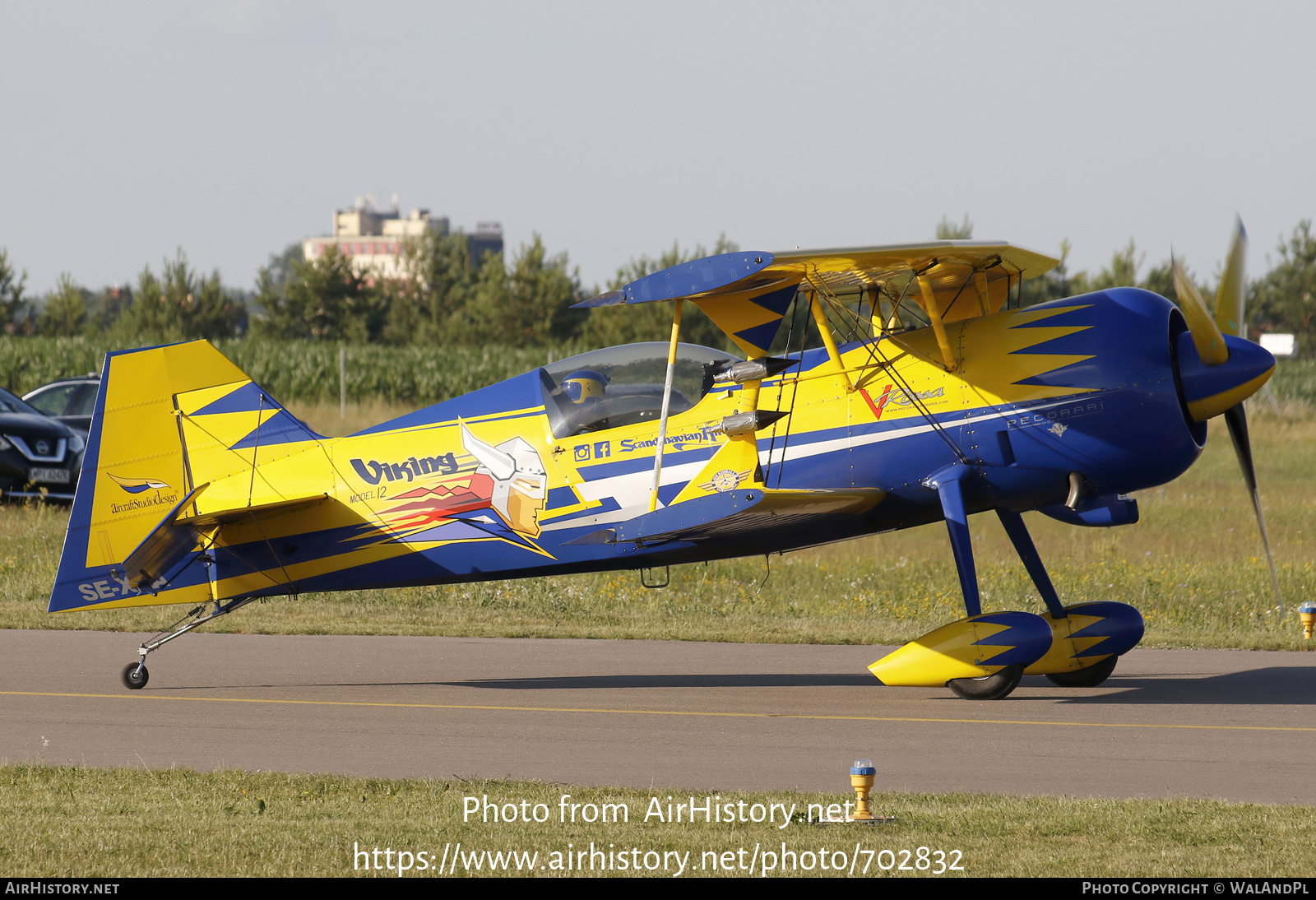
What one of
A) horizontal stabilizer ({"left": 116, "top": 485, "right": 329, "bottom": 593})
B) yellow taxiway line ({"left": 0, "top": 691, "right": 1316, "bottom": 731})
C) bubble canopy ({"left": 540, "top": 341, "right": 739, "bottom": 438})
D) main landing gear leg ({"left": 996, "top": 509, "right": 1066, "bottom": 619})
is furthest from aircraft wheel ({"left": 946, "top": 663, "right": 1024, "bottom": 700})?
horizontal stabilizer ({"left": 116, "top": 485, "right": 329, "bottom": 593})

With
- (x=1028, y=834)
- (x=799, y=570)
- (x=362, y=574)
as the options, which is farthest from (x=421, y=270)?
(x=1028, y=834)

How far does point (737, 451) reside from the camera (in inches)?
353

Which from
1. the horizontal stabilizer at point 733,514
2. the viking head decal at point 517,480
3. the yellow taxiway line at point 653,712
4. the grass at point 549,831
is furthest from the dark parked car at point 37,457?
the grass at point 549,831

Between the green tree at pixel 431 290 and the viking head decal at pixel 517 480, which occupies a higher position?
the green tree at pixel 431 290

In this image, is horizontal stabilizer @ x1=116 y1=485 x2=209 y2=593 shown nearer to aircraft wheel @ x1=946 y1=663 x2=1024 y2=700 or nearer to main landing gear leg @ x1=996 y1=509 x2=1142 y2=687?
aircraft wheel @ x1=946 y1=663 x2=1024 y2=700

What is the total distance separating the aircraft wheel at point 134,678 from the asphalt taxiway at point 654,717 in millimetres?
90

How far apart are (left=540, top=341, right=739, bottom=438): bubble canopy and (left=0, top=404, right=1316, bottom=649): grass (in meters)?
3.42

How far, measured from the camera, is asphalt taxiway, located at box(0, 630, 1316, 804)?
744 centimetres

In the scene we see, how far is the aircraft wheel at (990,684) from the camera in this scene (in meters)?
9.16

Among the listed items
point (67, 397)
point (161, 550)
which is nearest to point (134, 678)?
point (161, 550)

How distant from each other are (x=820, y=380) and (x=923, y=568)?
23.1ft

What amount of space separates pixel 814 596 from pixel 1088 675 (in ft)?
16.1

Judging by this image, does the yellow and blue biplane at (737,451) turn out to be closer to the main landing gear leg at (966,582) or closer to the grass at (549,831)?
the main landing gear leg at (966,582)
